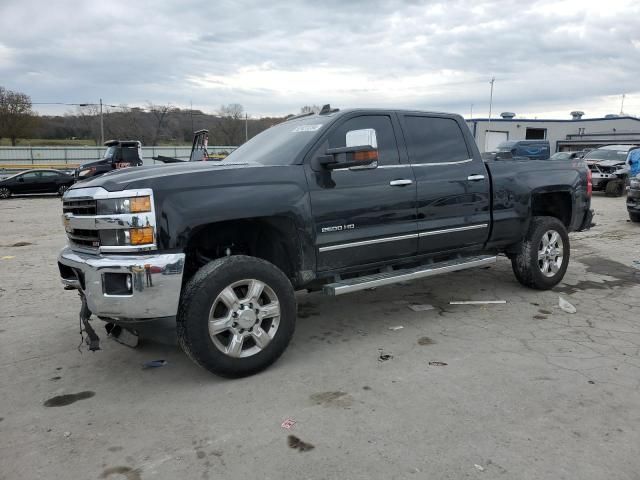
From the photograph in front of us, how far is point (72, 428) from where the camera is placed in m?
3.13

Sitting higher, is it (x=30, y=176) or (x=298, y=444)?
(x=30, y=176)

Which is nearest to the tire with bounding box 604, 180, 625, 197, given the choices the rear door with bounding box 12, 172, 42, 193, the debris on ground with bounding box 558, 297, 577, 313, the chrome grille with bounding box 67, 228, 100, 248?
the debris on ground with bounding box 558, 297, 577, 313

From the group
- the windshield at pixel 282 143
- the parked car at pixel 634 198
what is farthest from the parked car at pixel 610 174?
the windshield at pixel 282 143

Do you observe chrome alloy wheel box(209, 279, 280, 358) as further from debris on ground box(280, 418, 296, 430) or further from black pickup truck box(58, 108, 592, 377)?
debris on ground box(280, 418, 296, 430)

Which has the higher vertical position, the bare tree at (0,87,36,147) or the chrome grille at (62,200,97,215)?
the bare tree at (0,87,36,147)

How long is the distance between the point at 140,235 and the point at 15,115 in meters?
58.5

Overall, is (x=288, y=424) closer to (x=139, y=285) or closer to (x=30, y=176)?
(x=139, y=285)

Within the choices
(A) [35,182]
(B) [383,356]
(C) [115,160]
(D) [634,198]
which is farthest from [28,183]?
(B) [383,356]

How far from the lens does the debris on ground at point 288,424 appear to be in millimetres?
3076

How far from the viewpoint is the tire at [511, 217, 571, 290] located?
5.77 m

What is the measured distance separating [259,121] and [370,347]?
2301 inches

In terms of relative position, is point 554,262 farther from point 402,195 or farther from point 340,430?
point 340,430

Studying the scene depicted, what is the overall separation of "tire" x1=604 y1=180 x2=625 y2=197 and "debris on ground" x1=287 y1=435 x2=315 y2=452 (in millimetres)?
19186

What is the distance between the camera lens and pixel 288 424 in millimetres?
3109
